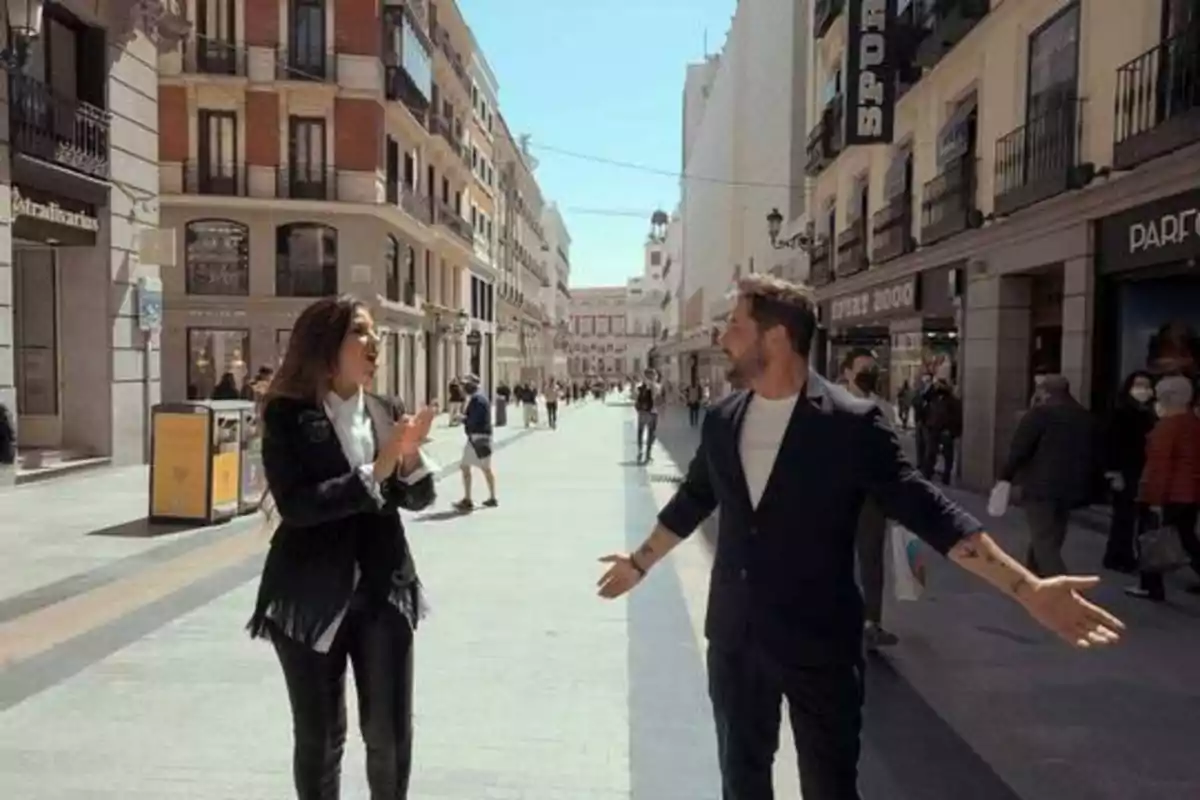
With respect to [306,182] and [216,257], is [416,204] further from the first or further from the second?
[216,257]

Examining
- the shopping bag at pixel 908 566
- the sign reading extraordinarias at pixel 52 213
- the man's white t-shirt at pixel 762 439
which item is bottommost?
the shopping bag at pixel 908 566

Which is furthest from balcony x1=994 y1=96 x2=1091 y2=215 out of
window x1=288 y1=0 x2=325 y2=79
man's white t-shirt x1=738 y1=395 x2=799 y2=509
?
window x1=288 y1=0 x2=325 y2=79

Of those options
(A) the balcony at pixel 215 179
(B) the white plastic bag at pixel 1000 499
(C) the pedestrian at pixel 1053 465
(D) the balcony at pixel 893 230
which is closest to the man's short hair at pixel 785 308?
(B) the white plastic bag at pixel 1000 499

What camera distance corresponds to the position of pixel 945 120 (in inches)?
634

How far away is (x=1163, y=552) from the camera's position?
7.26m

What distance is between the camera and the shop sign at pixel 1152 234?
8.98 meters

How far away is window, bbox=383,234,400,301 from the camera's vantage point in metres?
30.5

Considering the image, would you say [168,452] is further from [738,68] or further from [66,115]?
[738,68]

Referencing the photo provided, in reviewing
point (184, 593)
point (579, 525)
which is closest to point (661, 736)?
point (184, 593)

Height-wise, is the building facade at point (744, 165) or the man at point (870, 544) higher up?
the building facade at point (744, 165)

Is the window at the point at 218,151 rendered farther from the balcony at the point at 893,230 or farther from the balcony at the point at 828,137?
the balcony at the point at 893,230

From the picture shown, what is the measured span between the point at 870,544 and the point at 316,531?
12.4 ft

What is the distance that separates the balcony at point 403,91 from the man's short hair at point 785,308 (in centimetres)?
2832

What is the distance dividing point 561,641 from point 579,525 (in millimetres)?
4993
